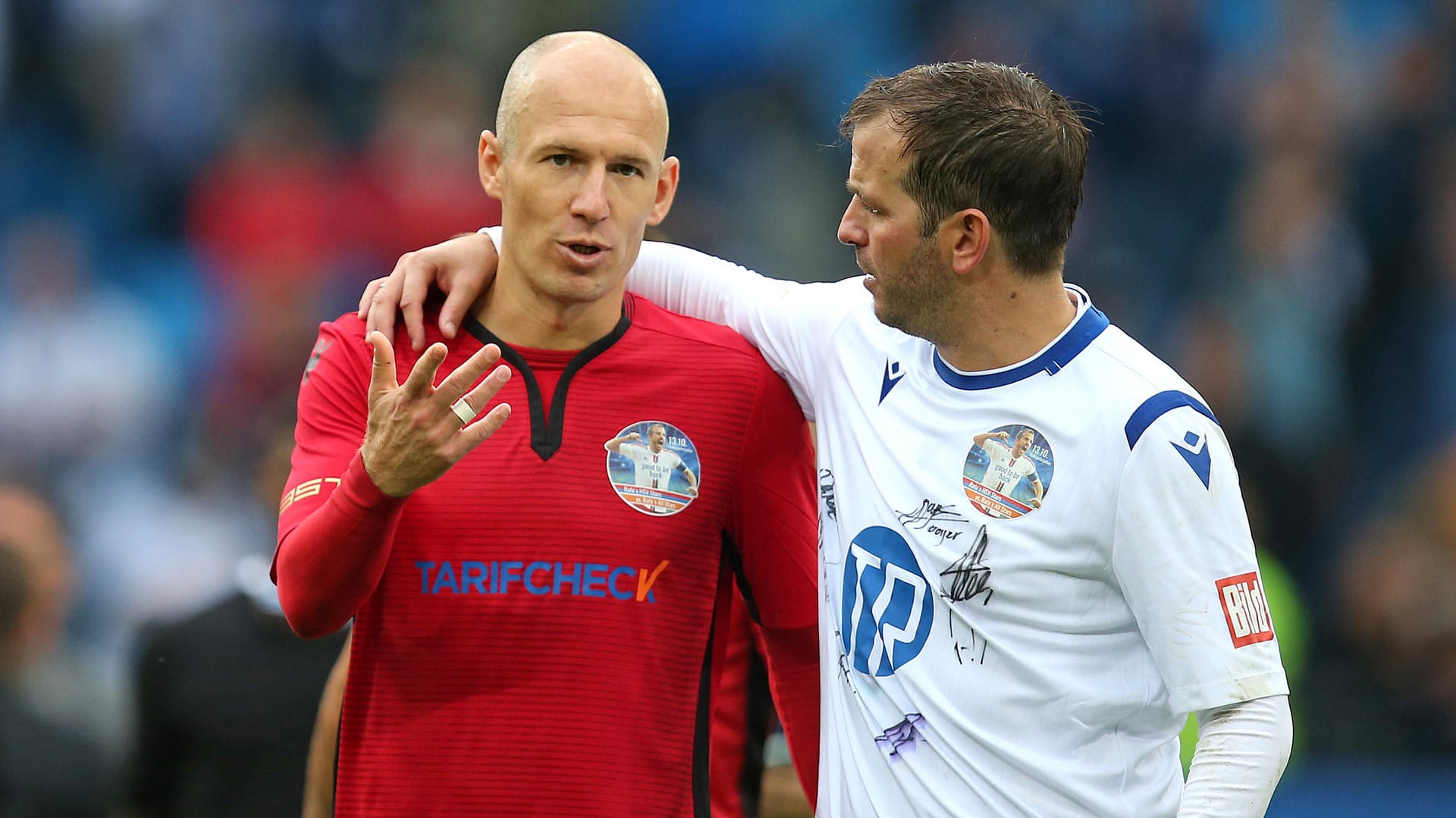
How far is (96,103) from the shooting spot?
10.1 metres

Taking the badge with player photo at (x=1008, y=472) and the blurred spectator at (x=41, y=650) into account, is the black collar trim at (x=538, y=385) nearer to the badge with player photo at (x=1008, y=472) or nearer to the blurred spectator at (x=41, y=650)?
the badge with player photo at (x=1008, y=472)

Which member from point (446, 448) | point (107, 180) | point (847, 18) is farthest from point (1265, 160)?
point (446, 448)

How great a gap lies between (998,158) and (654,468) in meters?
1.01

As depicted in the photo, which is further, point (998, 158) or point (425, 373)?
point (998, 158)

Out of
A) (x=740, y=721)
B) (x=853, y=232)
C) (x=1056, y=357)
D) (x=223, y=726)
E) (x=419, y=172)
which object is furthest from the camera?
(x=419, y=172)

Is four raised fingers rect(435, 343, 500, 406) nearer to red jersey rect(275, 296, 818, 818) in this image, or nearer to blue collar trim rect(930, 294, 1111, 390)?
red jersey rect(275, 296, 818, 818)

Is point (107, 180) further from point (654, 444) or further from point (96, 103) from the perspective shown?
point (654, 444)

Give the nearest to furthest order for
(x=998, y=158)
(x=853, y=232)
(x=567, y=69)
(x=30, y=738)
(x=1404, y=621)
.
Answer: (x=998, y=158)
(x=853, y=232)
(x=567, y=69)
(x=30, y=738)
(x=1404, y=621)

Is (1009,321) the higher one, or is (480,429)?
(1009,321)

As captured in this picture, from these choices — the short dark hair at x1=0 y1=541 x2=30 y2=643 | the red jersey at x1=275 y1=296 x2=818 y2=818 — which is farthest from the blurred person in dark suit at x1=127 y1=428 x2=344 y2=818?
the red jersey at x1=275 y1=296 x2=818 y2=818

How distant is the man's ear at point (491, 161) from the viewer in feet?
12.7

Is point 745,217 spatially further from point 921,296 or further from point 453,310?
point 921,296

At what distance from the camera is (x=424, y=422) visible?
125 inches
